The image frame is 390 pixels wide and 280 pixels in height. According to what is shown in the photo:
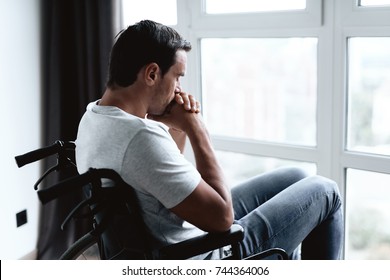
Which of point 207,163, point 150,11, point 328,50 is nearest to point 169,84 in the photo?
point 207,163

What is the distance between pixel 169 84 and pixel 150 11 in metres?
1.29

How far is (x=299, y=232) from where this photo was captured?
1697mm

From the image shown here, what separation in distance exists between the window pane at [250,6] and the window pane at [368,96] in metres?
0.29

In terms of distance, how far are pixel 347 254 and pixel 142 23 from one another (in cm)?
146

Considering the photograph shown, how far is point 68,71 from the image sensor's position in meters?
2.81

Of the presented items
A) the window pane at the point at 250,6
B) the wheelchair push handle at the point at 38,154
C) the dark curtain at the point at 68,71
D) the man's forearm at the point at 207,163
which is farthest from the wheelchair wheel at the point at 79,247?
the window pane at the point at 250,6

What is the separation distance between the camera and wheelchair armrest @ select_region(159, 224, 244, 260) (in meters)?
1.44

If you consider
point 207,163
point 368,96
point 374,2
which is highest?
point 374,2

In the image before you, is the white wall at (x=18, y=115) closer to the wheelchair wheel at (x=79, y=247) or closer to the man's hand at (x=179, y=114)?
the wheelchair wheel at (x=79, y=247)

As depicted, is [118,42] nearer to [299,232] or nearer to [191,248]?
[191,248]

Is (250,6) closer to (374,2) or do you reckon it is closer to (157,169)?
(374,2)

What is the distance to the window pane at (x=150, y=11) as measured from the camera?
2699mm

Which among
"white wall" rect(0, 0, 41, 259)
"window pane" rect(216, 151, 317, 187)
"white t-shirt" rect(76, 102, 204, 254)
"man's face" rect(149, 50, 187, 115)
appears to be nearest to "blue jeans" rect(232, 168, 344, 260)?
"white t-shirt" rect(76, 102, 204, 254)

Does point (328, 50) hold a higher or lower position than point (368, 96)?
higher
